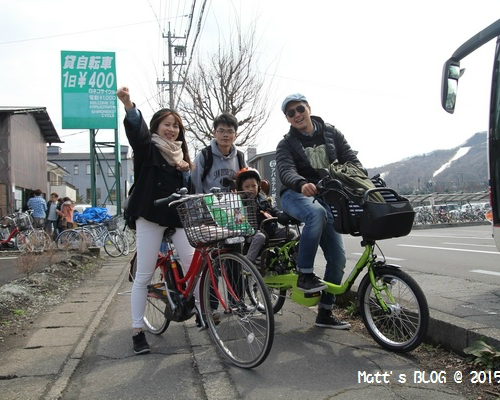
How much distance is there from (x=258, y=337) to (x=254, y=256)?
1.40 meters

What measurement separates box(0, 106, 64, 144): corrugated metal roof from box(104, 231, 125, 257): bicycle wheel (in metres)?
11.5

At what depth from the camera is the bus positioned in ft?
15.8

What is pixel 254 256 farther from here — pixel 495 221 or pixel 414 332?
pixel 495 221

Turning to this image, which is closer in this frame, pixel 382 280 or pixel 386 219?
pixel 386 219

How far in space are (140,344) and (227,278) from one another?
95cm

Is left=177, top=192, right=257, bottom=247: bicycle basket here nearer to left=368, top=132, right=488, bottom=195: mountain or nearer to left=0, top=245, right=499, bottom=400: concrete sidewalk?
left=0, top=245, right=499, bottom=400: concrete sidewalk

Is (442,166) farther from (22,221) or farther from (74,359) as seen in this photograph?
(74,359)

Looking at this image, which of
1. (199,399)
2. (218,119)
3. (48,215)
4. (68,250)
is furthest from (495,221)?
(48,215)

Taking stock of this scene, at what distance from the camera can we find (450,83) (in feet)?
17.0

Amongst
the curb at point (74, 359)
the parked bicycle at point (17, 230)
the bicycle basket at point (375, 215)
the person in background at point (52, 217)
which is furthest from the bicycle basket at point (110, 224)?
the bicycle basket at point (375, 215)

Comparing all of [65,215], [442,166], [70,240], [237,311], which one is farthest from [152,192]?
[442,166]

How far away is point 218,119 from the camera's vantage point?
13.6 ft

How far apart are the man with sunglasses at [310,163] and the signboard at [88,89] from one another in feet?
45.8

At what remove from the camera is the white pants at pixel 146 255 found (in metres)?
3.57
